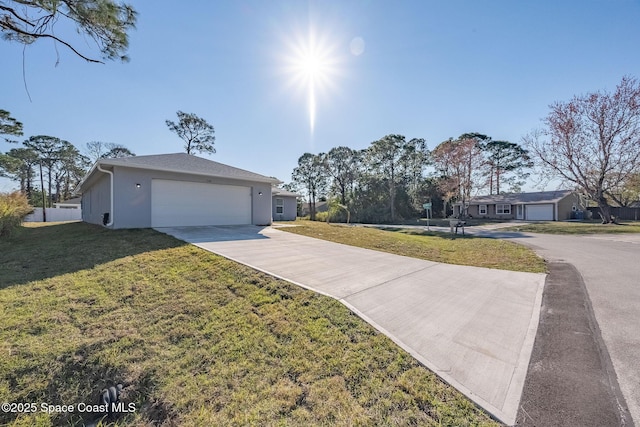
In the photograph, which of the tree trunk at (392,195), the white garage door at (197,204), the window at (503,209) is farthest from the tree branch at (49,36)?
the window at (503,209)

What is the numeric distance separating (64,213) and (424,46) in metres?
33.8

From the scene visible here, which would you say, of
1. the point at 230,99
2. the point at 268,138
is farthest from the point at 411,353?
the point at 268,138

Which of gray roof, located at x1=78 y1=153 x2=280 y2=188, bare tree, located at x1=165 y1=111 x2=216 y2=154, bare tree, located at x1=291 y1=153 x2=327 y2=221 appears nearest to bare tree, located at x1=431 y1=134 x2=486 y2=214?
bare tree, located at x1=291 y1=153 x2=327 y2=221

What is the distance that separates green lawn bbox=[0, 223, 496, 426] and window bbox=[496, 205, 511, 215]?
113 feet

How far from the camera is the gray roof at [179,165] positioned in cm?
947

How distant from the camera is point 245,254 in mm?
6285

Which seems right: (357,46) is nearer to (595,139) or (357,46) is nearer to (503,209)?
(595,139)

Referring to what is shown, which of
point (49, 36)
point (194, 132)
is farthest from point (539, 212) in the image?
point (194, 132)

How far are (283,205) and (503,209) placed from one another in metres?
26.4

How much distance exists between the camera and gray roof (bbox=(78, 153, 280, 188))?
947 cm

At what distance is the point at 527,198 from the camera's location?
29641 mm

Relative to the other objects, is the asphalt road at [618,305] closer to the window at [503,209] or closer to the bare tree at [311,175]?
the window at [503,209]

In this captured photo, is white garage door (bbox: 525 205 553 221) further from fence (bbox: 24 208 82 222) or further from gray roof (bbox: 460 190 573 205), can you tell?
fence (bbox: 24 208 82 222)

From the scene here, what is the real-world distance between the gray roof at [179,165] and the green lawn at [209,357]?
225 inches
